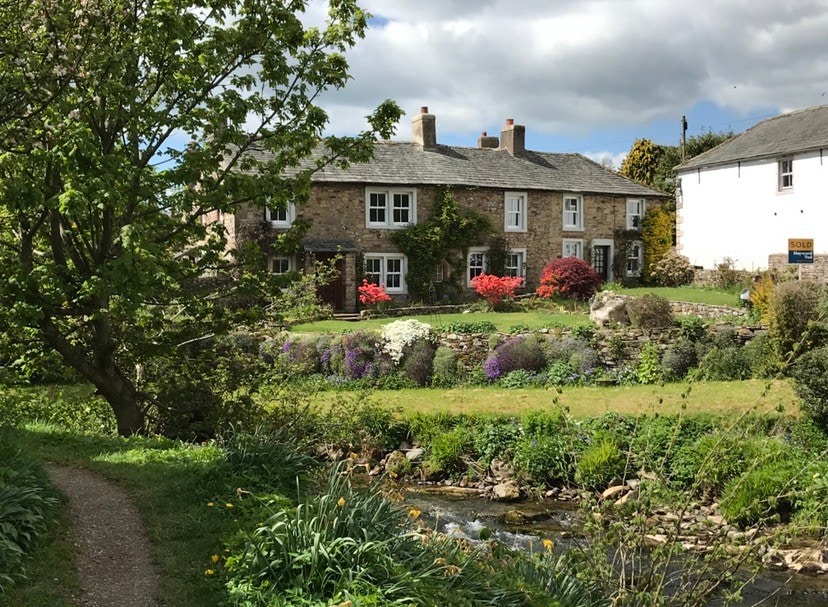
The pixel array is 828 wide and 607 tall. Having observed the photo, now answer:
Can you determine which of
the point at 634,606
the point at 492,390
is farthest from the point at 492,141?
the point at 634,606

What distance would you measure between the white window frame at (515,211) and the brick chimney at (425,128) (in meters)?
4.50

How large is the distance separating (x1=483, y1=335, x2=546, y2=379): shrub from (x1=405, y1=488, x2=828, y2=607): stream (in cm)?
683

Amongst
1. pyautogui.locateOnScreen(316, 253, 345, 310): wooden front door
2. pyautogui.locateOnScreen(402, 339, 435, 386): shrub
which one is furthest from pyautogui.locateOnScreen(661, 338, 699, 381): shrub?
pyautogui.locateOnScreen(316, 253, 345, 310): wooden front door

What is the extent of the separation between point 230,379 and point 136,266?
408 centimetres

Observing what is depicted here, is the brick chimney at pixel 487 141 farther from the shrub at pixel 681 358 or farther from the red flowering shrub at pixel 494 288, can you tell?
the shrub at pixel 681 358

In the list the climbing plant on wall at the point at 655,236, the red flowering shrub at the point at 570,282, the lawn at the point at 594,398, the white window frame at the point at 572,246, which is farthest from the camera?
the climbing plant on wall at the point at 655,236

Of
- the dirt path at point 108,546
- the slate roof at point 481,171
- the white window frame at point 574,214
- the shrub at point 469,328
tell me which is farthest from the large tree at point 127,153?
the white window frame at point 574,214

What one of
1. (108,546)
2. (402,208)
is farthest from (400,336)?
(108,546)

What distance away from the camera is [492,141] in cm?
4034

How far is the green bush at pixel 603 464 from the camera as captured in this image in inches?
525

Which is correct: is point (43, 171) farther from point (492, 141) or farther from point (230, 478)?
point (492, 141)

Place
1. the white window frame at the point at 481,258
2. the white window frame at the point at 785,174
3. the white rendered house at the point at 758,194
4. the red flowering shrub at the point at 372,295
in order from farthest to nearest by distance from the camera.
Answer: the white window frame at the point at 481,258
the white window frame at the point at 785,174
the white rendered house at the point at 758,194
the red flowering shrub at the point at 372,295

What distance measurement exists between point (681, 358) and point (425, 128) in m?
20.3

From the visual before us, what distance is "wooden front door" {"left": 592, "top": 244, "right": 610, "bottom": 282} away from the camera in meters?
39.0
